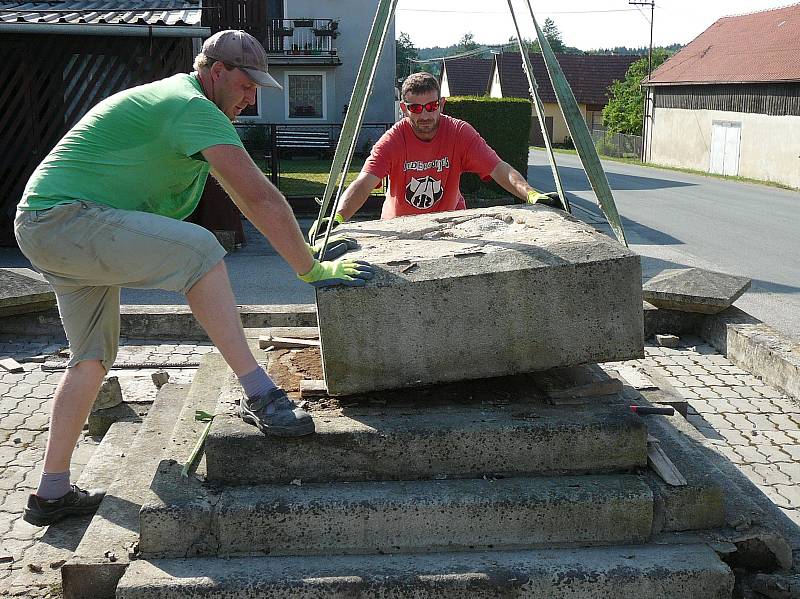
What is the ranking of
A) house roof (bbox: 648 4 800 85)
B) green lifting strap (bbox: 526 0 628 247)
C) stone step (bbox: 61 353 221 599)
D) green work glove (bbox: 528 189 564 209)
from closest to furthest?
stone step (bbox: 61 353 221 599) < green lifting strap (bbox: 526 0 628 247) < green work glove (bbox: 528 189 564 209) < house roof (bbox: 648 4 800 85)

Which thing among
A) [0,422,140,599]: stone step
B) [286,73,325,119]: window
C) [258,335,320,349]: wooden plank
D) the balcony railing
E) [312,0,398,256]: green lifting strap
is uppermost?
the balcony railing

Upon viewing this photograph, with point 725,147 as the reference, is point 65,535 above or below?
below

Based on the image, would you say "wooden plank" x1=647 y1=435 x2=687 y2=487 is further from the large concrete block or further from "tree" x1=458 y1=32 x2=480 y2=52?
"tree" x1=458 y1=32 x2=480 y2=52

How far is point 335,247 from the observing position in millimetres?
3951

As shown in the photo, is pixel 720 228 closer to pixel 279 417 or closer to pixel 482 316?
pixel 482 316

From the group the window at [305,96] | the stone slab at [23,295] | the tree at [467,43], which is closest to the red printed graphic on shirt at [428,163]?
the stone slab at [23,295]

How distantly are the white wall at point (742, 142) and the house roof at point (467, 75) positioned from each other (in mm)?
24107

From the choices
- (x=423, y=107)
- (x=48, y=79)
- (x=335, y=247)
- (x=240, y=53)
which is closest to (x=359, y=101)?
(x=335, y=247)

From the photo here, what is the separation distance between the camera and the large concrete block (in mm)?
3377

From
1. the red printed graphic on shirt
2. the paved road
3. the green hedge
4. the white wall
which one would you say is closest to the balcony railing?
the paved road

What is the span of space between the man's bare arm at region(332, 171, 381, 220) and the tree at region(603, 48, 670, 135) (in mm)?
41098

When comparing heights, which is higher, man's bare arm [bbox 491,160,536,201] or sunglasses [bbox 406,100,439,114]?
sunglasses [bbox 406,100,439,114]

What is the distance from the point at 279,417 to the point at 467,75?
61615 mm

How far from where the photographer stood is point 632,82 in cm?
4653
